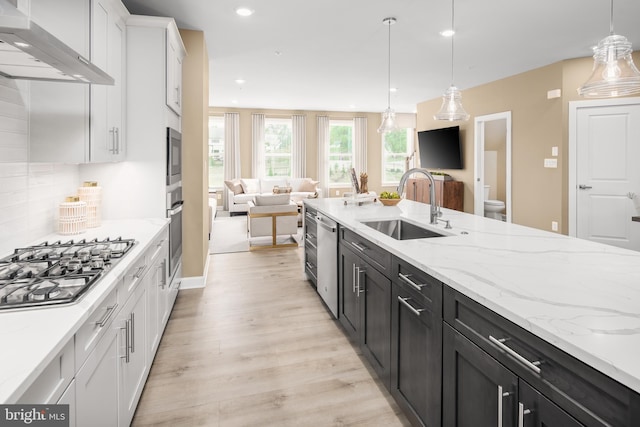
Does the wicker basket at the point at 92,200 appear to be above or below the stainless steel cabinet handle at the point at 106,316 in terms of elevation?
above

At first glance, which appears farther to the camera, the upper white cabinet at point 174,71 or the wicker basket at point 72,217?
the upper white cabinet at point 174,71

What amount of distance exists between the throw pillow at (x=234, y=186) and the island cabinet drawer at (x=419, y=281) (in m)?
8.06

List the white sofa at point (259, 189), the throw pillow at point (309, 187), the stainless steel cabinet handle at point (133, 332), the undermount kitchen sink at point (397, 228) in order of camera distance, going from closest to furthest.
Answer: the stainless steel cabinet handle at point (133, 332), the undermount kitchen sink at point (397, 228), the white sofa at point (259, 189), the throw pillow at point (309, 187)

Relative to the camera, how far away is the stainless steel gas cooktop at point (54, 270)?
3.94 ft

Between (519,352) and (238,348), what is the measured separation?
207 cm

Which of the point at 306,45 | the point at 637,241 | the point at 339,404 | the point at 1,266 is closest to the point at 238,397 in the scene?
the point at 339,404

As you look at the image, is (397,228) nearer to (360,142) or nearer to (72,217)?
(72,217)

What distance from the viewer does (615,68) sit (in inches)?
76.1

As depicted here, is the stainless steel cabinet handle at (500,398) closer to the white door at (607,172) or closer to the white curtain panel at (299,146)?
the white door at (607,172)

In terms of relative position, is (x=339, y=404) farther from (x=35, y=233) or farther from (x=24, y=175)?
(x=24, y=175)

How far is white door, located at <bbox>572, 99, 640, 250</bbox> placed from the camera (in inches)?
194

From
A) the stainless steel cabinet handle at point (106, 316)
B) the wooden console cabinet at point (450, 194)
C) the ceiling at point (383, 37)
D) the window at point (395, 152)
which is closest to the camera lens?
the stainless steel cabinet handle at point (106, 316)

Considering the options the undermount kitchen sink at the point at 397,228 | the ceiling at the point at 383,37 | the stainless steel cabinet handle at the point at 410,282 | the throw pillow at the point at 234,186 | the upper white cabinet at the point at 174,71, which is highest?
the ceiling at the point at 383,37
